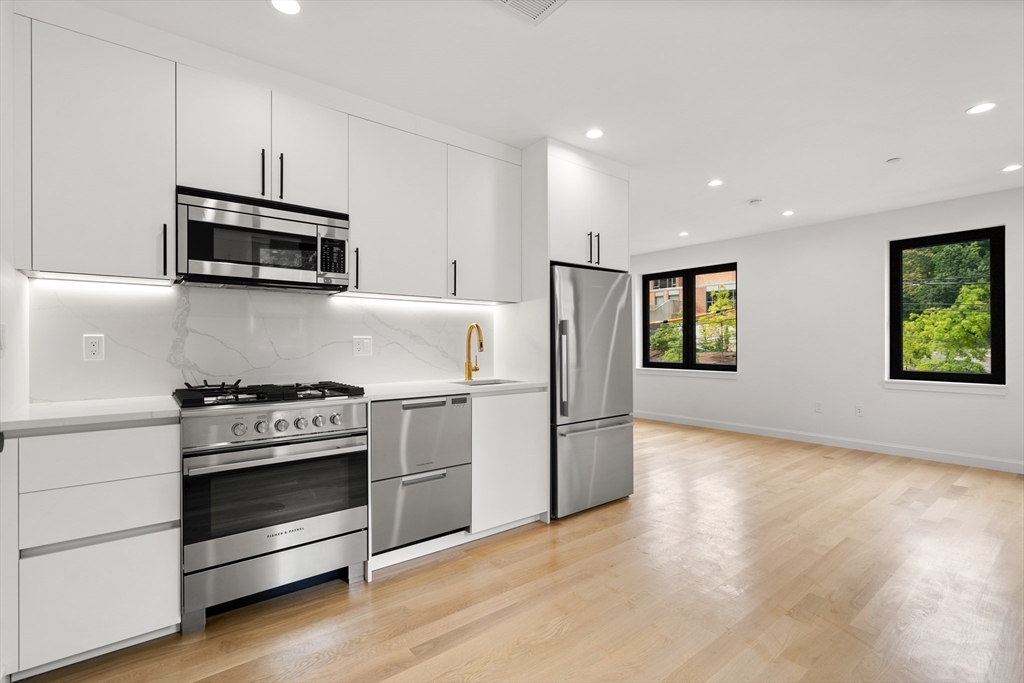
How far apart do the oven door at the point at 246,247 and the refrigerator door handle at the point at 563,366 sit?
1.56 meters

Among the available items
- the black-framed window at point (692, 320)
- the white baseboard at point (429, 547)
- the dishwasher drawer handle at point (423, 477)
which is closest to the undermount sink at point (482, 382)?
Result: the dishwasher drawer handle at point (423, 477)

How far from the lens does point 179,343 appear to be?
253 cm

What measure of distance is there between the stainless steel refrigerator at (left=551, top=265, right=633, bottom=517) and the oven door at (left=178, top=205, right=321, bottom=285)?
1.55 metres

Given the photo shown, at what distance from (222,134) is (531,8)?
1.55 meters

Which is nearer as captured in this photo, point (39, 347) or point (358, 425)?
point (39, 347)

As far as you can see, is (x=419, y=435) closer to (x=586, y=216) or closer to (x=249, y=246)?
(x=249, y=246)

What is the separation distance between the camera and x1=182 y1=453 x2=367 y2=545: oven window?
207 centimetres

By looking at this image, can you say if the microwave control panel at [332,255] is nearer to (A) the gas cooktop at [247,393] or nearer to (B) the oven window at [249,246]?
(B) the oven window at [249,246]

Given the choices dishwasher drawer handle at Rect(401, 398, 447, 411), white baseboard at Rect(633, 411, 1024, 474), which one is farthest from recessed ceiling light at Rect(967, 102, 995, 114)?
dishwasher drawer handle at Rect(401, 398, 447, 411)

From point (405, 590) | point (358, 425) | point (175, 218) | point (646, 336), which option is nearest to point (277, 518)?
point (358, 425)

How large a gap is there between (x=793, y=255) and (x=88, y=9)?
6514 millimetres

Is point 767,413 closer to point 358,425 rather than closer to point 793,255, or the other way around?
point 793,255

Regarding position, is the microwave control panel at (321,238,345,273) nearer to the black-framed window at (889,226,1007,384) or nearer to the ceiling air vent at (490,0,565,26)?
the ceiling air vent at (490,0,565,26)

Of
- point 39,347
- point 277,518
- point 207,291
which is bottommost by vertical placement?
point 277,518
